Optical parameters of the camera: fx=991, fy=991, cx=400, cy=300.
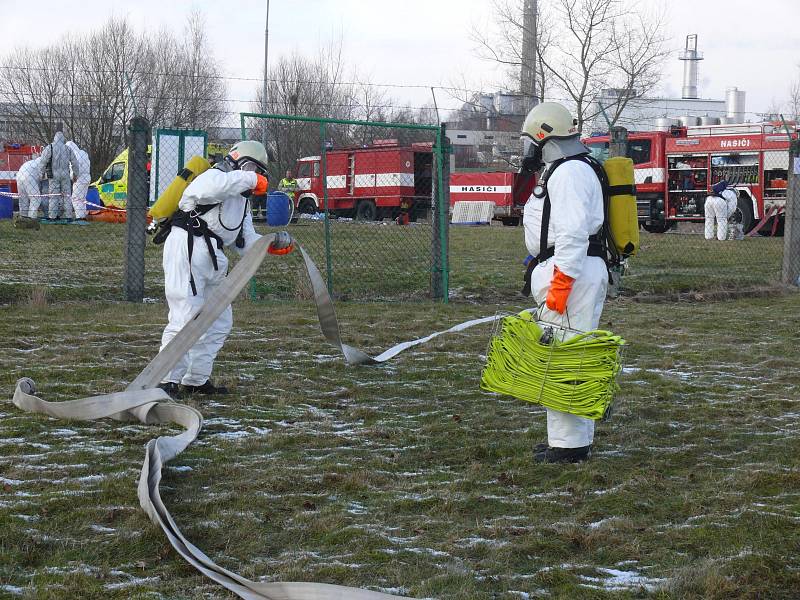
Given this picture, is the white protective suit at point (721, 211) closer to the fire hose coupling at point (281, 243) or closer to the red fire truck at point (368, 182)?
the red fire truck at point (368, 182)

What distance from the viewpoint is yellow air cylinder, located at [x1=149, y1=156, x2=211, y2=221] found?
669 centimetres

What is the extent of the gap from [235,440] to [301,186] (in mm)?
24856

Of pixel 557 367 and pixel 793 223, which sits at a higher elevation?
pixel 793 223

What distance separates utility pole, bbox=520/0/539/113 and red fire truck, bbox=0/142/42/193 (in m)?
18.3

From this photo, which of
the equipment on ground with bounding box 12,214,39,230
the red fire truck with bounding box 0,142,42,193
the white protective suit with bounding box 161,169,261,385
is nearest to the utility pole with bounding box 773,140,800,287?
the white protective suit with bounding box 161,169,261,385

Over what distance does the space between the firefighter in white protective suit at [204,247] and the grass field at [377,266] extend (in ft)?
15.3

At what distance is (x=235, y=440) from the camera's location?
18.5 feet

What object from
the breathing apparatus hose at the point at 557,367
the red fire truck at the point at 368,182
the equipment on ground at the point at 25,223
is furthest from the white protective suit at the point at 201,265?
the red fire truck at the point at 368,182

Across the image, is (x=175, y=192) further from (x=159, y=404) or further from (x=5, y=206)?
(x=5, y=206)

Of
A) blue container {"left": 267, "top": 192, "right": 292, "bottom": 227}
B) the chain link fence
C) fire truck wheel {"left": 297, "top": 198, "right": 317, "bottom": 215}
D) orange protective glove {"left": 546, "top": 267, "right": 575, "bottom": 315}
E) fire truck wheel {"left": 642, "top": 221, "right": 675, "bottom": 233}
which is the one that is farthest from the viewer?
fire truck wheel {"left": 297, "top": 198, "right": 317, "bottom": 215}

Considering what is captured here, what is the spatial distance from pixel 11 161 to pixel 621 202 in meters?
31.6

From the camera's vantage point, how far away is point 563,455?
534 centimetres

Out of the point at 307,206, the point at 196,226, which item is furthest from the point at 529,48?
the point at 196,226

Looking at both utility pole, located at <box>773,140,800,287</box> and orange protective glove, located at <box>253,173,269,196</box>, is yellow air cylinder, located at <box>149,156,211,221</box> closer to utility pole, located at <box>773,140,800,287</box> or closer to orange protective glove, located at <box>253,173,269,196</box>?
orange protective glove, located at <box>253,173,269,196</box>
